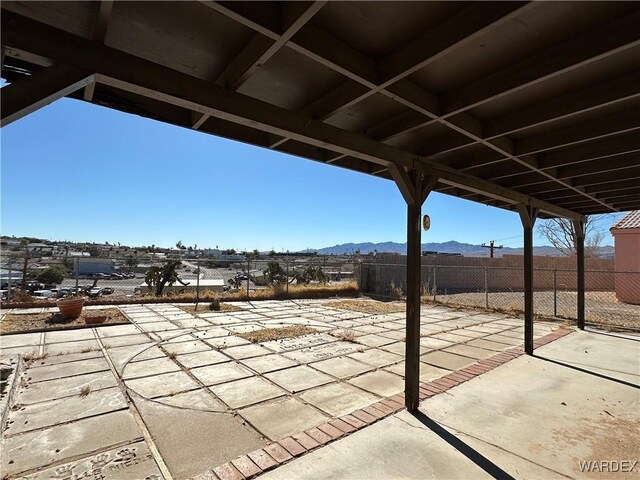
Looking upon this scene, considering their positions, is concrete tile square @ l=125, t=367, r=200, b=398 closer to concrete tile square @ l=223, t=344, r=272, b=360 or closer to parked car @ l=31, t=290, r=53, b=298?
concrete tile square @ l=223, t=344, r=272, b=360

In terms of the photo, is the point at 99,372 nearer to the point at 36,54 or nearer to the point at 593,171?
the point at 36,54

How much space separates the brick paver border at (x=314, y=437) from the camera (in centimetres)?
223

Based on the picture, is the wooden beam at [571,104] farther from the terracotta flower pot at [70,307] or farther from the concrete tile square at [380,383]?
the terracotta flower pot at [70,307]

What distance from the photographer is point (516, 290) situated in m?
17.4

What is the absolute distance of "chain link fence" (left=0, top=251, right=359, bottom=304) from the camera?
27.9ft

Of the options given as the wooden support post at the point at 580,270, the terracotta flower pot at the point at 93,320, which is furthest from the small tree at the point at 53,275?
the wooden support post at the point at 580,270

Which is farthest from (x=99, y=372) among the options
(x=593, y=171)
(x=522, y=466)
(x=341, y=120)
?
(x=593, y=171)

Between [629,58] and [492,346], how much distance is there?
4630mm

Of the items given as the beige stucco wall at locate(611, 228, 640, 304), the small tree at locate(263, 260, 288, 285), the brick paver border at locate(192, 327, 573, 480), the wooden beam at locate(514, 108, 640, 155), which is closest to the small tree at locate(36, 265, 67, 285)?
the small tree at locate(263, 260, 288, 285)

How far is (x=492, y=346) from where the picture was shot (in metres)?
5.64

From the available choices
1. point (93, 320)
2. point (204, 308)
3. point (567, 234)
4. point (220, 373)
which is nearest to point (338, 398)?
point (220, 373)

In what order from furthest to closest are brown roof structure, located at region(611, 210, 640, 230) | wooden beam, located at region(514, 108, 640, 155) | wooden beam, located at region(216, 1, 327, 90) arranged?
1. brown roof structure, located at region(611, 210, 640, 230)
2. wooden beam, located at region(514, 108, 640, 155)
3. wooden beam, located at region(216, 1, 327, 90)

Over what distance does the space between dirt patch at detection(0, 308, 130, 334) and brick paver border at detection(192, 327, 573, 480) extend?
18.2ft

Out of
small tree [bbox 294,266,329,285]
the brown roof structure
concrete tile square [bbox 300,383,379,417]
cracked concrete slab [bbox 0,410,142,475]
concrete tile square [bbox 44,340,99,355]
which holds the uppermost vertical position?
the brown roof structure
